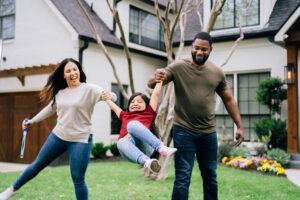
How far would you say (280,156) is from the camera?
9.96 meters

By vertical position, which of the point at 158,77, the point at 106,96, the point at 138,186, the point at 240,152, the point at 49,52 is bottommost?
the point at 138,186

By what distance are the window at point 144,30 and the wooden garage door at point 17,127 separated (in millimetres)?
4347

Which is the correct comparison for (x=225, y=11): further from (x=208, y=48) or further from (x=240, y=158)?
(x=208, y=48)

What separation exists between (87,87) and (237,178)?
5001 millimetres

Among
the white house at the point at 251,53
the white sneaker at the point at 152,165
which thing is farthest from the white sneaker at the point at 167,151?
the white house at the point at 251,53

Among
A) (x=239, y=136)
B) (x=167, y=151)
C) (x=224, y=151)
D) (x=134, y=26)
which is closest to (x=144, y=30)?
(x=134, y=26)

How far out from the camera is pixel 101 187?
23.2 ft

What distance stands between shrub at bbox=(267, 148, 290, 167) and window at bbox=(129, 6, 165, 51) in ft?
21.8

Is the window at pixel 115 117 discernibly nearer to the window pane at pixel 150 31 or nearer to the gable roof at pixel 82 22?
the gable roof at pixel 82 22

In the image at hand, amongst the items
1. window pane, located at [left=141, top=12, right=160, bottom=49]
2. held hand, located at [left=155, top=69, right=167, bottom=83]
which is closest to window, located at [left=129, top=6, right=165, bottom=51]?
window pane, located at [left=141, top=12, right=160, bottom=49]

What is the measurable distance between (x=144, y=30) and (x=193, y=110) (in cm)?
1083

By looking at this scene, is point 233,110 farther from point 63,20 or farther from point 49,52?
point 49,52

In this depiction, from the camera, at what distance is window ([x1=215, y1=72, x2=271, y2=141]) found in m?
12.1

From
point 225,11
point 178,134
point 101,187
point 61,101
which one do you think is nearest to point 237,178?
point 101,187
